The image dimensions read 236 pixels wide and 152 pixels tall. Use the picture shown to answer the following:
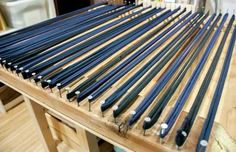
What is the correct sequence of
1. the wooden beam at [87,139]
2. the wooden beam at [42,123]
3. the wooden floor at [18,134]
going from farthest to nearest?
the wooden floor at [18,134] < the wooden beam at [42,123] < the wooden beam at [87,139]

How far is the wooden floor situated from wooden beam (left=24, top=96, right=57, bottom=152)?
0.50 ft

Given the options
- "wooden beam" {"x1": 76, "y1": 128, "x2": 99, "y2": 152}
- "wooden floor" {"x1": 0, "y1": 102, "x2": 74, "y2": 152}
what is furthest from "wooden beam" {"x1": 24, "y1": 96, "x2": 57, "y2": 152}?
"wooden beam" {"x1": 76, "y1": 128, "x2": 99, "y2": 152}

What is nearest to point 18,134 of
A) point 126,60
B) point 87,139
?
point 87,139

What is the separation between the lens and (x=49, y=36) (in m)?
A: 1.10

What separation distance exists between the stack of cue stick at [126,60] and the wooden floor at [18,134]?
0.76m

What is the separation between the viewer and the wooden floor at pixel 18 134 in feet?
4.66

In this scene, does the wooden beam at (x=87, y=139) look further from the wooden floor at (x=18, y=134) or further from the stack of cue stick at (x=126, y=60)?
the wooden floor at (x=18, y=134)

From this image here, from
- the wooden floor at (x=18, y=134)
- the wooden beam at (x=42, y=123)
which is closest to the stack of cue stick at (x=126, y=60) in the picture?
the wooden beam at (x=42, y=123)

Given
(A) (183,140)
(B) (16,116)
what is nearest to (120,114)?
(A) (183,140)

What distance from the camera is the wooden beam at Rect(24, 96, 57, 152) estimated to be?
1.01 meters

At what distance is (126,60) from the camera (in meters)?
0.85

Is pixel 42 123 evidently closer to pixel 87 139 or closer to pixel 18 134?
pixel 87 139

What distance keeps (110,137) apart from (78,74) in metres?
0.27

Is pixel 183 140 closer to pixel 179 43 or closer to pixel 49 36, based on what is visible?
pixel 179 43
